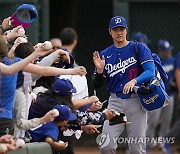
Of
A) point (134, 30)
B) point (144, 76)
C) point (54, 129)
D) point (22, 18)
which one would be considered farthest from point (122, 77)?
point (134, 30)

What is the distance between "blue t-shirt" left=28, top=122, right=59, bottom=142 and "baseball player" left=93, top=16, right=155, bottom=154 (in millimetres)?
1475

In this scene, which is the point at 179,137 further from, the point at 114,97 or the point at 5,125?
the point at 5,125

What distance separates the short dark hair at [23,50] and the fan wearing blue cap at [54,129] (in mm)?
694

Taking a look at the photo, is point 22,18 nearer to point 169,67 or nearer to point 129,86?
point 129,86

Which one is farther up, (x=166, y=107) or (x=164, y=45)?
(x=164, y=45)

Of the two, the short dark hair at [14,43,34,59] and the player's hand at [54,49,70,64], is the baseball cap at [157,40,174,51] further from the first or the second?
the short dark hair at [14,43,34,59]

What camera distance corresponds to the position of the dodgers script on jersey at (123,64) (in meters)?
9.38

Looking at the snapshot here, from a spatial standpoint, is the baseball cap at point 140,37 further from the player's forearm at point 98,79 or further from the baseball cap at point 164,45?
the player's forearm at point 98,79

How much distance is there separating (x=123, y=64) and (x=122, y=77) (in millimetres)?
154

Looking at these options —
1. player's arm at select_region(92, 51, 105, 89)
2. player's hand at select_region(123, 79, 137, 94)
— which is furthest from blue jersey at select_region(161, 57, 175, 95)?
player's hand at select_region(123, 79, 137, 94)

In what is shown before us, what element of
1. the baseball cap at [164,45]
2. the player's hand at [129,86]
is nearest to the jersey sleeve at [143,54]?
the player's hand at [129,86]

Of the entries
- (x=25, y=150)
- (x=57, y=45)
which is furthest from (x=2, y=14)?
(x=25, y=150)

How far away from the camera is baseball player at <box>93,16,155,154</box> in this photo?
9383mm

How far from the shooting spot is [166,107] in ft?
48.9
